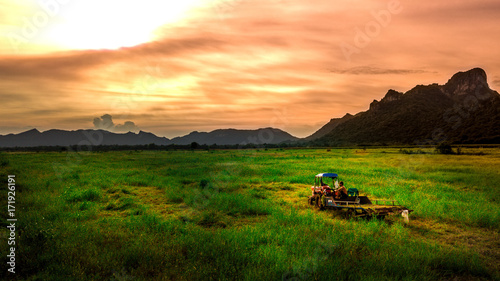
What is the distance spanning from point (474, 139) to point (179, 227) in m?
127

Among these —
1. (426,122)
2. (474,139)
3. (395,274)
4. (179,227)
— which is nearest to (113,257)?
(179,227)

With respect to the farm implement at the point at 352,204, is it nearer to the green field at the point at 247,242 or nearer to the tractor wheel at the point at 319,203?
the tractor wheel at the point at 319,203

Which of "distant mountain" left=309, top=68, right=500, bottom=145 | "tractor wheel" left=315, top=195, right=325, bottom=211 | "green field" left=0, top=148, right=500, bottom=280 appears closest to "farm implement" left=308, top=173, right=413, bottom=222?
"tractor wheel" left=315, top=195, right=325, bottom=211

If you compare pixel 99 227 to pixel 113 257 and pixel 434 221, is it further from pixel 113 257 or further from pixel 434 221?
pixel 434 221

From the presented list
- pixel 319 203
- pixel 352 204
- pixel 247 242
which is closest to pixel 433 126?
pixel 319 203

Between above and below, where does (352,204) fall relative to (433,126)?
below

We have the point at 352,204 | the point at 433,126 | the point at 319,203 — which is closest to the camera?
the point at 352,204

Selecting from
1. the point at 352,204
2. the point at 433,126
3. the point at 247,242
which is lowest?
the point at 247,242

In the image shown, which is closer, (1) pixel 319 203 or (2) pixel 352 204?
(2) pixel 352 204

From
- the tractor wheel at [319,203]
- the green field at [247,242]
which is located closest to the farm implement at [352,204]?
the tractor wheel at [319,203]

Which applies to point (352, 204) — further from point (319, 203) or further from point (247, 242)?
point (247, 242)

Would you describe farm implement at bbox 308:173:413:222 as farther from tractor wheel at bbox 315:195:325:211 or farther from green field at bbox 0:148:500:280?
green field at bbox 0:148:500:280

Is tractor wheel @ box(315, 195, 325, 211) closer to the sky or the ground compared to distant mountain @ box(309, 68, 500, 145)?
closer to the ground

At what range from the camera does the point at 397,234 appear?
9.72 m
